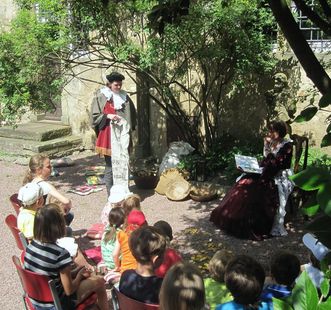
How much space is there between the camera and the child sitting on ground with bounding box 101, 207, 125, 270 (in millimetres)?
4500

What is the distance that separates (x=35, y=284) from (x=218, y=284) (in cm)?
124

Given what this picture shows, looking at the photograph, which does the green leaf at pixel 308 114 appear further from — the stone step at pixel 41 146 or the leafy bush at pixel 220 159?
the stone step at pixel 41 146

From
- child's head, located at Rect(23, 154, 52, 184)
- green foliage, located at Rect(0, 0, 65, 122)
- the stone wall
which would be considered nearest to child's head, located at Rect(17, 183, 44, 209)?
child's head, located at Rect(23, 154, 52, 184)

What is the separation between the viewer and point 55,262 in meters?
3.27

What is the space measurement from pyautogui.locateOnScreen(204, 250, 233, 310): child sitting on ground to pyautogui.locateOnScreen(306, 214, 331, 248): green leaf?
7.05ft

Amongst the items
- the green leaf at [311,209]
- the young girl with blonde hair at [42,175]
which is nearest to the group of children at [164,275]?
the young girl with blonde hair at [42,175]

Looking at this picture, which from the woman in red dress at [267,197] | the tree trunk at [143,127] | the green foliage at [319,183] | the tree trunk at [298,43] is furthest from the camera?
the tree trunk at [143,127]

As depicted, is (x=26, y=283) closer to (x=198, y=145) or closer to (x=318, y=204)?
(x=318, y=204)

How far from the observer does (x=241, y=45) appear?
288 inches

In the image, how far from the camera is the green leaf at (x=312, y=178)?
1082mm

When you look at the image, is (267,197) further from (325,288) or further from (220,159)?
(325,288)

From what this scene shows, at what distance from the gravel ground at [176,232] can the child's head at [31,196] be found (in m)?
0.84

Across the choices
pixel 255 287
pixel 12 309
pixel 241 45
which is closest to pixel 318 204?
pixel 255 287

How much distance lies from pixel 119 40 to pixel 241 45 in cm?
185
